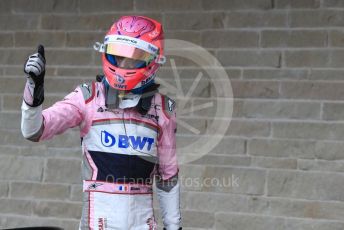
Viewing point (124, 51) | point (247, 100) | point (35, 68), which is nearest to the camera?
point (35, 68)

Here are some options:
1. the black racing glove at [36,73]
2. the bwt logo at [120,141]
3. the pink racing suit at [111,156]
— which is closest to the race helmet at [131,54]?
the pink racing suit at [111,156]

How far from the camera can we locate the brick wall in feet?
14.1

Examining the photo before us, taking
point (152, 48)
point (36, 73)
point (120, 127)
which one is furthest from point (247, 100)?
point (36, 73)

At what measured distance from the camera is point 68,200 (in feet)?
16.0

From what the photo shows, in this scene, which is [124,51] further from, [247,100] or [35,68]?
[247,100]

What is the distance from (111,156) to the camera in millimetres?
2855

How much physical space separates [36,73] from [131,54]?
21.4 inches

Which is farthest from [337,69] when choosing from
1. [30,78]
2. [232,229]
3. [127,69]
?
[30,78]

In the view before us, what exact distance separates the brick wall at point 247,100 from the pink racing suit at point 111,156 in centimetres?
164

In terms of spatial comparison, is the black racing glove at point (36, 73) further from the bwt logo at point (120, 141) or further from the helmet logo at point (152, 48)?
the helmet logo at point (152, 48)

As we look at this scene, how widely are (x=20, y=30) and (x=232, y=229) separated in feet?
7.44

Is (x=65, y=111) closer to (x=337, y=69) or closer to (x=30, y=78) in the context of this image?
(x=30, y=78)

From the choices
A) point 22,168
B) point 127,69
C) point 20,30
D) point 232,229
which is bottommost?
point 232,229

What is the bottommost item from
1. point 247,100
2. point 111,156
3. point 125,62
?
point 111,156
